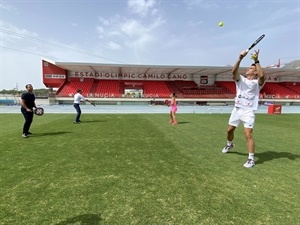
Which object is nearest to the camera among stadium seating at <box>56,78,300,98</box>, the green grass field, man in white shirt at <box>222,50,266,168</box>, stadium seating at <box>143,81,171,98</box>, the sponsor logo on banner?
the green grass field

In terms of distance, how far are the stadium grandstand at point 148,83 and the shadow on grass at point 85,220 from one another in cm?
3240

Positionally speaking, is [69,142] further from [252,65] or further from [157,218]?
[252,65]

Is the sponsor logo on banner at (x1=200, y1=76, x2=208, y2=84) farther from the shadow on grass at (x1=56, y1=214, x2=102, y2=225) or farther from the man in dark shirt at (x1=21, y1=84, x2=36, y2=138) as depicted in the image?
the shadow on grass at (x1=56, y1=214, x2=102, y2=225)

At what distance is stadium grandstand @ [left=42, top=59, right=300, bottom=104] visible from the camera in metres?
35.7

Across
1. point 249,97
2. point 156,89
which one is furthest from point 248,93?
point 156,89

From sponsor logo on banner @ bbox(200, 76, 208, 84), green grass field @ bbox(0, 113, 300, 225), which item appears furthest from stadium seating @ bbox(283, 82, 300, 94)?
green grass field @ bbox(0, 113, 300, 225)

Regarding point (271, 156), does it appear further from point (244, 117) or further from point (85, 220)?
point (85, 220)

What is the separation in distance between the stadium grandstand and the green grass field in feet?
98.1

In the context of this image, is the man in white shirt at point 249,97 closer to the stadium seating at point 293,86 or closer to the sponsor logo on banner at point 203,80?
the sponsor logo on banner at point 203,80

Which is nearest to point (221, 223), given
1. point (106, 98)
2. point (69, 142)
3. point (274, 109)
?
point (69, 142)

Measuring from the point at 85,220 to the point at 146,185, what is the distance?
1246 millimetres

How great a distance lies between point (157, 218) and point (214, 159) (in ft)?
9.54

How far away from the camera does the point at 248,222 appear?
8.41ft

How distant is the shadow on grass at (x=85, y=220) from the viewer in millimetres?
2512
